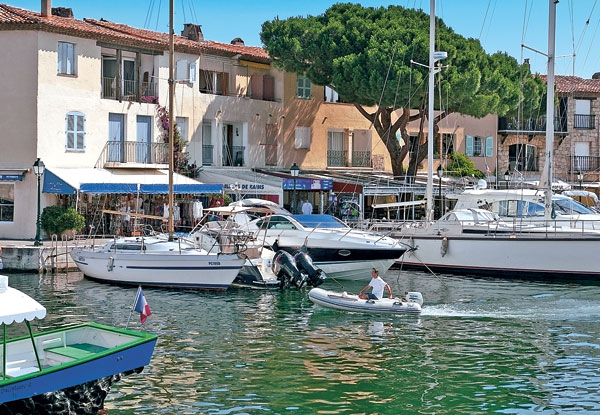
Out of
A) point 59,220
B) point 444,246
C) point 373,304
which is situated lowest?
point 373,304

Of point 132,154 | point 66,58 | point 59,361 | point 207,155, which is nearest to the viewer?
point 59,361

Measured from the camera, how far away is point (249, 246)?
110 ft

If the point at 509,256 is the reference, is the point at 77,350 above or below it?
below

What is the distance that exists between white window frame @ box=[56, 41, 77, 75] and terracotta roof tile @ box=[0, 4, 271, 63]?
549 millimetres

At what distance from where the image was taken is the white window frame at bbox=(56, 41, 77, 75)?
41406 millimetres

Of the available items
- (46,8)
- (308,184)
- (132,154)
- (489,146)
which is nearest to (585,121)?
(489,146)

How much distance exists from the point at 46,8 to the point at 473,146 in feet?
99.5

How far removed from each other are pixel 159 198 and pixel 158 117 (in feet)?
13.6

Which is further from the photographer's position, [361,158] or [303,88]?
[361,158]

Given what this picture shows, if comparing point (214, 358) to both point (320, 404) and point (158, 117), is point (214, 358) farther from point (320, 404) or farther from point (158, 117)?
point (158, 117)

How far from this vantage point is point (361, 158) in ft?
185

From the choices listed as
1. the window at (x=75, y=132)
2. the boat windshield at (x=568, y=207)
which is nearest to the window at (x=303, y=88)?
the window at (x=75, y=132)

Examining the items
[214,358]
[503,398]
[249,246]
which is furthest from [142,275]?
[503,398]

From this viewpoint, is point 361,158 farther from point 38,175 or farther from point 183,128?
point 38,175
